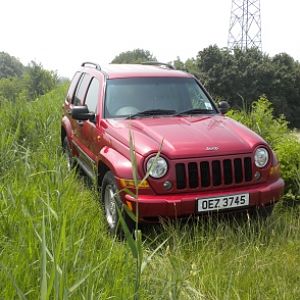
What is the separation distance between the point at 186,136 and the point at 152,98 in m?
1.19

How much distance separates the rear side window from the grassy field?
5.24 ft

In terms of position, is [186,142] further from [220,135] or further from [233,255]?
[233,255]

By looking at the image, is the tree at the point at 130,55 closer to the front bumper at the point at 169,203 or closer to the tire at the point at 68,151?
the tire at the point at 68,151

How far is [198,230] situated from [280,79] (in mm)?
45016

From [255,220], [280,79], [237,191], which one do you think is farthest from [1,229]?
[280,79]

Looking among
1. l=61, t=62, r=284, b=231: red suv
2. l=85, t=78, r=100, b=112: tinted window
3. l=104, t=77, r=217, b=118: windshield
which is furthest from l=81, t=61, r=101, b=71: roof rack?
l=104, t=77, r=217, b=118: windshield

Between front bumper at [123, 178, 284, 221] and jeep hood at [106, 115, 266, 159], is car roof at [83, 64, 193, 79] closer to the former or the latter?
jeep hood at [106, 115, 266, 159]

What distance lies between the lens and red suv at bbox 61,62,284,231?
151 inches

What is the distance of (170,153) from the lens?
3.83m

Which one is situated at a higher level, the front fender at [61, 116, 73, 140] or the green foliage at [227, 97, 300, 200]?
the front fender at [61, 116, 73, 140]

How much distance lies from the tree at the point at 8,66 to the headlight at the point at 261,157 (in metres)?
114

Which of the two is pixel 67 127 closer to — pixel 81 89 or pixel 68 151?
pixel 68 151

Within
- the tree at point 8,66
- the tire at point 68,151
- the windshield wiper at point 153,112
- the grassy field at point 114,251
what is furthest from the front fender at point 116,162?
the tree at point 8,66

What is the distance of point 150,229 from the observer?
435 cm
